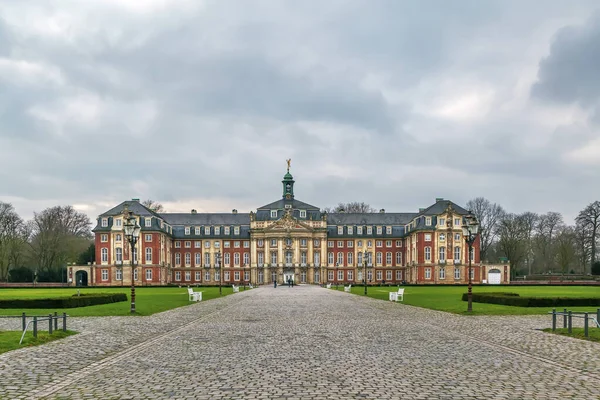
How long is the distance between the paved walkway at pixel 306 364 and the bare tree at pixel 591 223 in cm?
7887

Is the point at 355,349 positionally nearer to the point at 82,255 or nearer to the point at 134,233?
the point at 134,233

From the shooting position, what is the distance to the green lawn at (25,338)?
15125 mm

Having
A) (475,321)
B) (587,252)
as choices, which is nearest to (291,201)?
(587,252)

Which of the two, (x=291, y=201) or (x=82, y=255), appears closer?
(x=82, y=255)

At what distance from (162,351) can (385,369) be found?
6.03 metres

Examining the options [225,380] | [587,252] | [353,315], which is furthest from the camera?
[587,252]

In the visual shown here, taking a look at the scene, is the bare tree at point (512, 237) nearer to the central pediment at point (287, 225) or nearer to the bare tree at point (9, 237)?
the central pediment at point (287, 225)

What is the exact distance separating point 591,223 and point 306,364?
91.3 m

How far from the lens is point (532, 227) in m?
104

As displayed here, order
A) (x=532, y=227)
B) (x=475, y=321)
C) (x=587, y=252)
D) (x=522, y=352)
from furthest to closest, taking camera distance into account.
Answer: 1. (x=532, y=227)
2. (x=587, y=252)
3. (x=475, y=321)
4. (x=522, y=352)

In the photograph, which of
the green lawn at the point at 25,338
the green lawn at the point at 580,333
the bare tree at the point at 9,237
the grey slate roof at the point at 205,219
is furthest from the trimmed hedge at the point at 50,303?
the grey slate roof at the point at 205,219

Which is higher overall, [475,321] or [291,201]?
[291,201]

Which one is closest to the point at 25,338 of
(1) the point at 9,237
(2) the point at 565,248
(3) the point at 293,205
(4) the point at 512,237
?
(1) the point at 9,237

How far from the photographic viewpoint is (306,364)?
12492mm
